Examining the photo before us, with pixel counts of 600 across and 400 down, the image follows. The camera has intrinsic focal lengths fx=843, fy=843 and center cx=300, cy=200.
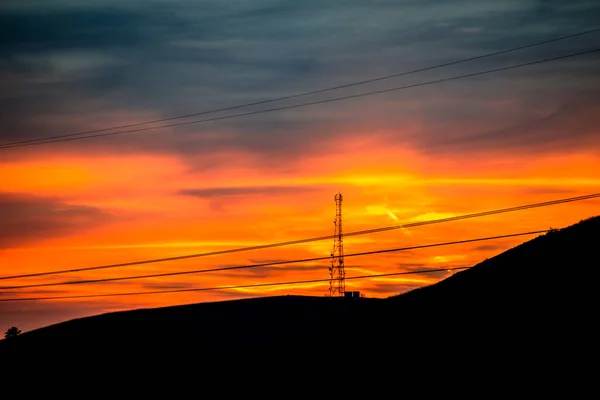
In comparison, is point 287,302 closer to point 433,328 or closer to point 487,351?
point 433,328

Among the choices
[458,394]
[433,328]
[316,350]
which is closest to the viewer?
[458,394]

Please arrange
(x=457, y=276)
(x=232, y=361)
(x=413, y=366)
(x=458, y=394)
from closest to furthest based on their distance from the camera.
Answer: (x=458, y=394), (x=413, y=366), (x=232, y=361), (x=457, y=276)

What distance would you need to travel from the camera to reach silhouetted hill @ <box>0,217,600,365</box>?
59.2 m

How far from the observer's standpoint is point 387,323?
74938 mm

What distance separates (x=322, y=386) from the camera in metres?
62.2

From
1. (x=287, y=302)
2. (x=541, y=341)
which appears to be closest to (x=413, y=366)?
(x=541, y=341)

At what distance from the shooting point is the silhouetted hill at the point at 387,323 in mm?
59219

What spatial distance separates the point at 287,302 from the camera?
117125 mm

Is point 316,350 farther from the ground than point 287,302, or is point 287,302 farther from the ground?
point 287,302

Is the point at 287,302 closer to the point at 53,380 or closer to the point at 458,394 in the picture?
the point at 53,380

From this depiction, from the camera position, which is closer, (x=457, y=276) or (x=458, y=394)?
(x=458, y=394)

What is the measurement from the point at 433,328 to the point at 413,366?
24.3 feet

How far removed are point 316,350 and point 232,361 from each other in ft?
35.7

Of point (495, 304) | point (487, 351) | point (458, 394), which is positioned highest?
point (495, 304)
